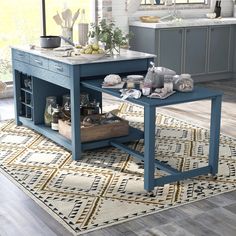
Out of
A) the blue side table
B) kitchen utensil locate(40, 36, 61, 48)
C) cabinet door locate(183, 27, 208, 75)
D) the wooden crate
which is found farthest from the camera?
cabinet door locate(183, 27, 208, 75)

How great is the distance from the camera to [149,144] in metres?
3.40

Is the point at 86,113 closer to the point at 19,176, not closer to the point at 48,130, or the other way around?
the point at 48,130

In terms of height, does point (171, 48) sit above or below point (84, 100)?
above

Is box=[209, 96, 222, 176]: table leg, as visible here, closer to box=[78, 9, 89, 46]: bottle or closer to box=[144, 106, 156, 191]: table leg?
box=[144, 106, 156, 191]: table leg

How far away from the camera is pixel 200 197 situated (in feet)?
11.4

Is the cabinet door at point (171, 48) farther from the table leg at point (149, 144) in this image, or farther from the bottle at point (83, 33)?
the table leg at point (149, 144)

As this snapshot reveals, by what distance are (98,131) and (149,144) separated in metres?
1.02

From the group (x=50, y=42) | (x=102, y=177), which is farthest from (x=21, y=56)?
(x=102, y=177)

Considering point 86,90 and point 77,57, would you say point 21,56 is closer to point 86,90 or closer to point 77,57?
point 86,90

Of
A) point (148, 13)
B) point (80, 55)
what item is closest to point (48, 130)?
point (80, 55)

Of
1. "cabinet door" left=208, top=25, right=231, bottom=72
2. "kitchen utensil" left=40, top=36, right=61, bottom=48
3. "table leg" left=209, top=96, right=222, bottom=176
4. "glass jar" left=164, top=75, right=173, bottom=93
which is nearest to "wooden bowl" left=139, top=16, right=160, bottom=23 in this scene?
"cabinet door" left=208, top=25, right=231, bottom=72

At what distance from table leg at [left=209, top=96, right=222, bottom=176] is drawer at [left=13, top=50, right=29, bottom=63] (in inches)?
79.5

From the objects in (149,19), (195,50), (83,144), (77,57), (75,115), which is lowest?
(83,144)

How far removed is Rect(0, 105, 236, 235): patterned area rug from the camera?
327 cm
